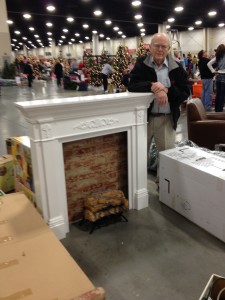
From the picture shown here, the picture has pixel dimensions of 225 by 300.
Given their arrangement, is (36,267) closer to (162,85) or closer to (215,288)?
(215,288)

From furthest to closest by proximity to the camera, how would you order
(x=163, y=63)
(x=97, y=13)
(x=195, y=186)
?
(x=97, y=13) → (x=163, y=63) → (x=195, y=186)

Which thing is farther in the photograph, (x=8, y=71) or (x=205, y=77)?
(x=8, y=71)

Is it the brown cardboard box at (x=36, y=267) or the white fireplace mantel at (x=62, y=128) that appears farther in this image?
the white fireplace mantel at (x=62, y=128)

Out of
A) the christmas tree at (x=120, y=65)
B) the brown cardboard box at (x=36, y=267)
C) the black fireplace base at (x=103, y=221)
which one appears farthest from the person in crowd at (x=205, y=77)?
the brown cardboard box at (x=36, y=267)

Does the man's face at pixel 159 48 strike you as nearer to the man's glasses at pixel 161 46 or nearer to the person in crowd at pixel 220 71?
the man's glasses at pixel 161 46

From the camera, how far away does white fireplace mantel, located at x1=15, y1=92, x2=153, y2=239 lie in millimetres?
1859

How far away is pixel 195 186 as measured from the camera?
85.5 inches

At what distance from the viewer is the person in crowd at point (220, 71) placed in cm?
568

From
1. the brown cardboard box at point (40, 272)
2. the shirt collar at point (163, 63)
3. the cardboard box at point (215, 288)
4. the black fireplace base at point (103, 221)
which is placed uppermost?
the shirt collar at point (163, 63)

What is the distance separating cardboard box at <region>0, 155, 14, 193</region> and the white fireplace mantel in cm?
85

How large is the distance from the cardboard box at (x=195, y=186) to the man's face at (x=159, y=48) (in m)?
0.83

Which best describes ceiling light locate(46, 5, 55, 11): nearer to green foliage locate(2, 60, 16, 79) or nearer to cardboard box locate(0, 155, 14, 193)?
green foliage locate(2, 60, 16, 79)

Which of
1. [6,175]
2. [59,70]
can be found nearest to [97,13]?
[59,70]

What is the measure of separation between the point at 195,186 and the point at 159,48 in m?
1.18
